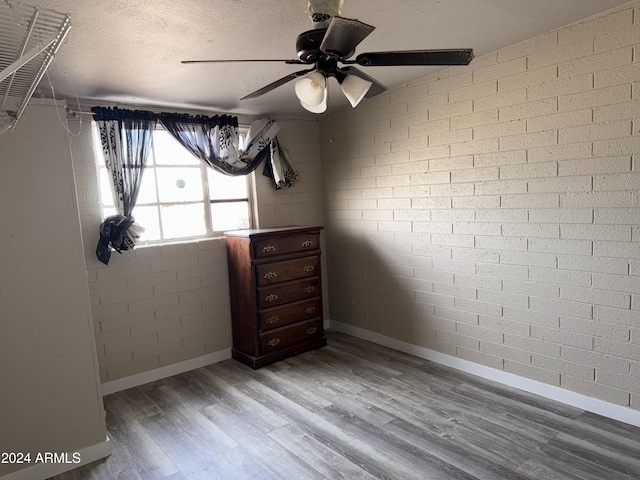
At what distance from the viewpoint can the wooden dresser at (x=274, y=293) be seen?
3617 millimetres

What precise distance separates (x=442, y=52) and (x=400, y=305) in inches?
102

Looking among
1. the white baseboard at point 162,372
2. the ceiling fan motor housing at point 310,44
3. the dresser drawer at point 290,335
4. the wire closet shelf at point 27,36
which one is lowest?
the white baseboard at point 162,372

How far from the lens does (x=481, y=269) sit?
3.14 metres

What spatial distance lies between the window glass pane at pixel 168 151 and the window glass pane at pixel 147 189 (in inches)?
4.8

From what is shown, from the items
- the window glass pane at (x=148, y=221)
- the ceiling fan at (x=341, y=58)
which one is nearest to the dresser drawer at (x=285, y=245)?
the window glass pane at (x=148, y=221)

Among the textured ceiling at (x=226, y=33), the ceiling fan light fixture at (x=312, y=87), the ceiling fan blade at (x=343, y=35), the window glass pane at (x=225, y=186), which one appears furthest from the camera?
the window glass pane at (x=225, y=186)

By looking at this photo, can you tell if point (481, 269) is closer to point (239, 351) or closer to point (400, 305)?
point (400, 305)

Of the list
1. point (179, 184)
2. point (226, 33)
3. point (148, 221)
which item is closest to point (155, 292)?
point (148, 221)

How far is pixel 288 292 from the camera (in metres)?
3.79

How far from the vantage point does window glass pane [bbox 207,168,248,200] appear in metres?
3.92

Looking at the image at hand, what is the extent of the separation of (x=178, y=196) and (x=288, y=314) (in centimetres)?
142

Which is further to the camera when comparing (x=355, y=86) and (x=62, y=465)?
(x=62, y=465)

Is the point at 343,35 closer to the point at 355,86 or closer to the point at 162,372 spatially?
the point at 355,86

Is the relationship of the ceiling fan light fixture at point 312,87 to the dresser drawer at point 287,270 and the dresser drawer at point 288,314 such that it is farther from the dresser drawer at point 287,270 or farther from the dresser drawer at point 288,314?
the dresser drawer at point 288,314
